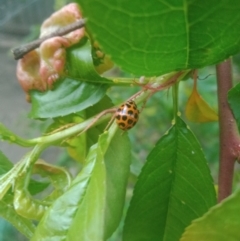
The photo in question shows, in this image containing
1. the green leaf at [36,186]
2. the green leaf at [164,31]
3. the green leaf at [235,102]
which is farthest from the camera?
the green leaf at [36,186]

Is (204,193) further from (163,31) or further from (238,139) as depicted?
(163,31)

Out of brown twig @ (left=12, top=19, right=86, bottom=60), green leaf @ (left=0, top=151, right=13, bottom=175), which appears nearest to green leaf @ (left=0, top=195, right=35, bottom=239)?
green leaf @ (left=0, top=151, right=13, bottom=175)

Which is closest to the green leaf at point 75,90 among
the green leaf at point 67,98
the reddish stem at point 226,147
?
the green leaf at point 67,98

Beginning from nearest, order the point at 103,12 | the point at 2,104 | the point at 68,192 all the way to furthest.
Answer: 1. the point at 103,12
2. the point at 68,192
3. the point at 2,104

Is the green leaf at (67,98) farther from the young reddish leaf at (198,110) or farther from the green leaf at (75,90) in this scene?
the young reddish leaf at (198,110)

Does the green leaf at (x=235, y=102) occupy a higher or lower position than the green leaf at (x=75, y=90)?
lower

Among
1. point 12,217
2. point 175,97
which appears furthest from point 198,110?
point 12,217

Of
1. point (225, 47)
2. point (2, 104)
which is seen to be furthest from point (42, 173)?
point (2, 104)
